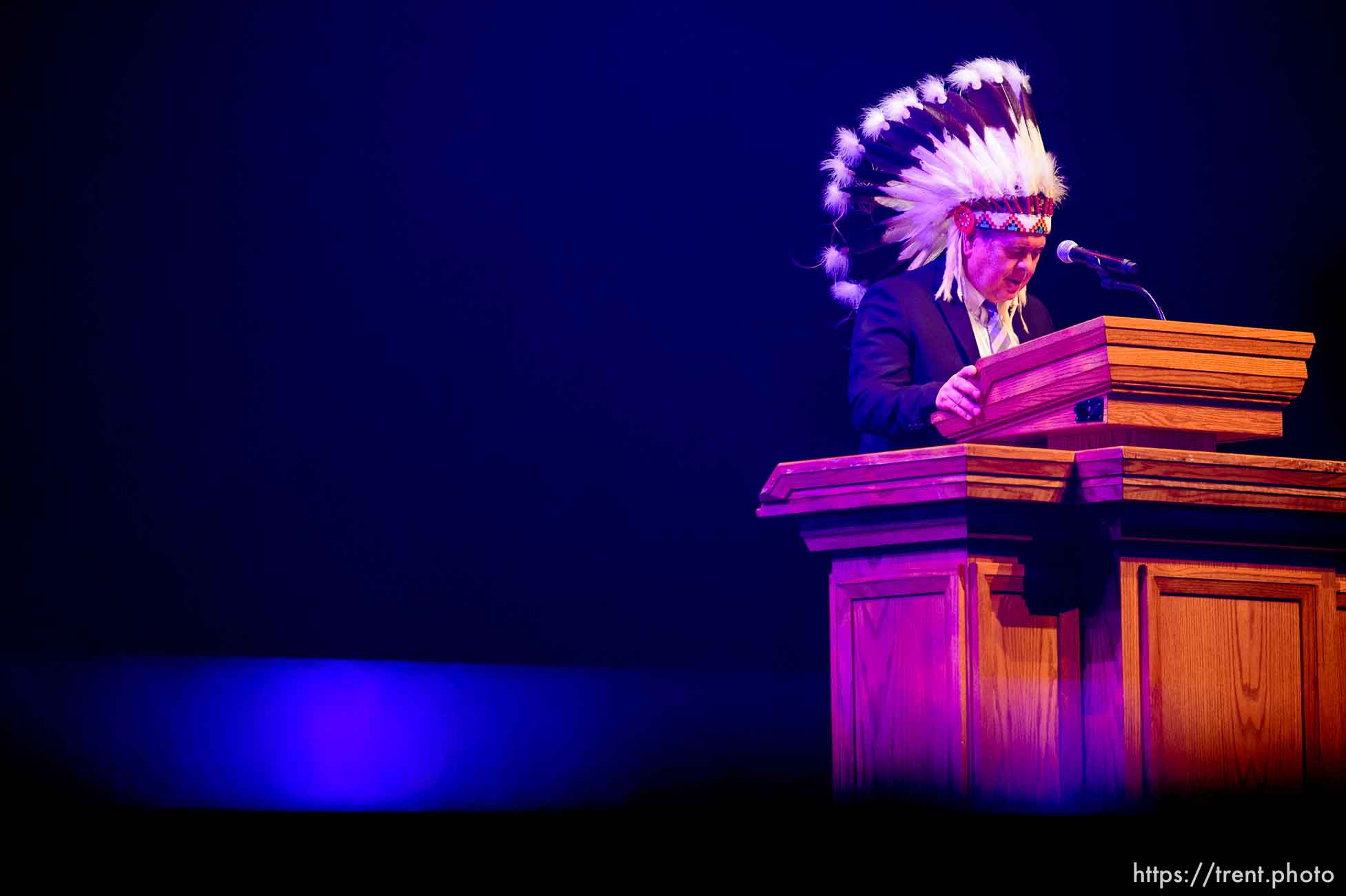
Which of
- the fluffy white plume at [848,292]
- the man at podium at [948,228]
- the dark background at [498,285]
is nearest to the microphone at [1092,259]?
the man at podium at [948,228]

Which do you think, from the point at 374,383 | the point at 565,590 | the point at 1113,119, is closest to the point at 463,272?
the point at 374,383

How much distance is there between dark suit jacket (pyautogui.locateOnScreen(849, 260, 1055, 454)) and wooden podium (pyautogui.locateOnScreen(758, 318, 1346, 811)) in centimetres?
62

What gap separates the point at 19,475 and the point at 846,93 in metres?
2.11

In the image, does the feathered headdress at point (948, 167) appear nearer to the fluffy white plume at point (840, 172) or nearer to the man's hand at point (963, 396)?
the fluffy white plume at point (840, 172)

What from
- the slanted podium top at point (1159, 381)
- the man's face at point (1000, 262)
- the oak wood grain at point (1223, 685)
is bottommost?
the oak wood grain at point (1223, 685)

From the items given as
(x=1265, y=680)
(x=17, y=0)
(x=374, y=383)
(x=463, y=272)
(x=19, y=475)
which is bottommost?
(x=1265, y=680)

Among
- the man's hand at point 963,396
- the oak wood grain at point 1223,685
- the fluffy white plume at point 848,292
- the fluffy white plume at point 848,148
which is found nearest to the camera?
the oak wood grain at point 1223,685

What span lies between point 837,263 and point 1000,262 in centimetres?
54

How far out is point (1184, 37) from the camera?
13.6 ft

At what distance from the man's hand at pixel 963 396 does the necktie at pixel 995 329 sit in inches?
27.1

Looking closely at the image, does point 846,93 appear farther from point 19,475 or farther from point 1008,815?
point 1008,815

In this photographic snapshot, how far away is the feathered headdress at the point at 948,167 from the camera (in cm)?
293

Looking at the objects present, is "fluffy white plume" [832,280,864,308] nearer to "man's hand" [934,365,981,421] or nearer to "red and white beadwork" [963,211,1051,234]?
"red and white beadwork" [963,211,1051,234]

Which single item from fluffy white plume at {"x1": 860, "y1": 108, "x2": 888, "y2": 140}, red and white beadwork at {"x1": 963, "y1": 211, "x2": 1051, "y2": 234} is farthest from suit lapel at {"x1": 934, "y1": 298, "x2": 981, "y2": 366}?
fluffy white plume at {"x1": 860, "y1": 108, "x2": 888, "y2": 140}
